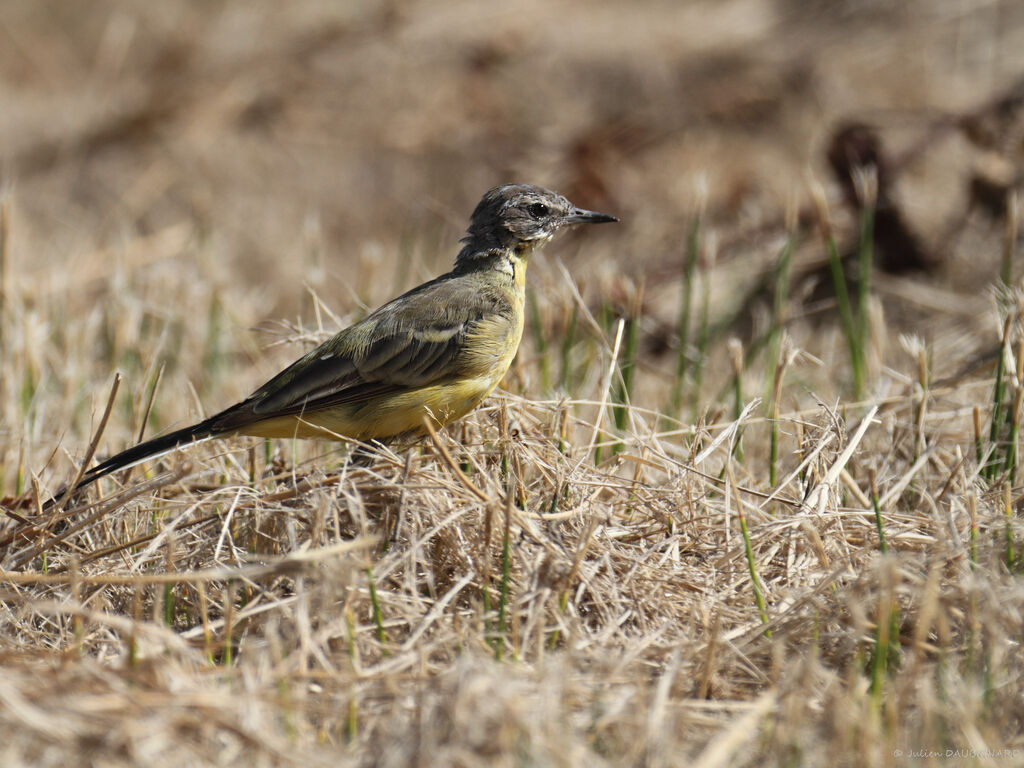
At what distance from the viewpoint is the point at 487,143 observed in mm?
10164

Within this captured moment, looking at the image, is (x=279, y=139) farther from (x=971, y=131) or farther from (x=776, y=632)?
(x=776, y=632)

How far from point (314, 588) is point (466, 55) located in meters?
8.30

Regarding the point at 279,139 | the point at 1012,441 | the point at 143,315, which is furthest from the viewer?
the point at 279,139

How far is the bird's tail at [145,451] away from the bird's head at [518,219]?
5.00 ft

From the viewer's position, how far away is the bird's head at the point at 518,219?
5023 millimetres

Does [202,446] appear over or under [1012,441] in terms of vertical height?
over

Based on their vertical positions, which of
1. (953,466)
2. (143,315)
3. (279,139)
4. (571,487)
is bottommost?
(953,466)

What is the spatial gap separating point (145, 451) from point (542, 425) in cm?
145

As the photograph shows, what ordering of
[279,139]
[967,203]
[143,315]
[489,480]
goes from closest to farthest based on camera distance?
[489,480] < [143,315] < [967,203] < [279,139]

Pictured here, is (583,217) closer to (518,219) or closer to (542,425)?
(518,219)

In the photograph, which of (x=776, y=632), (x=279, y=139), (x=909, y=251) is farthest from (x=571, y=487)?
(x=279, y=139)

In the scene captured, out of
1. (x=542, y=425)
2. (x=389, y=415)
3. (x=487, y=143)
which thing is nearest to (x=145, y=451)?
(x=389, y=415)

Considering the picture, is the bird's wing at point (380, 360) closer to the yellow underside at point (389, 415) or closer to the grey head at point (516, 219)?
the yellow underside at point (389, 415)

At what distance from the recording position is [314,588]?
322 centimetres
